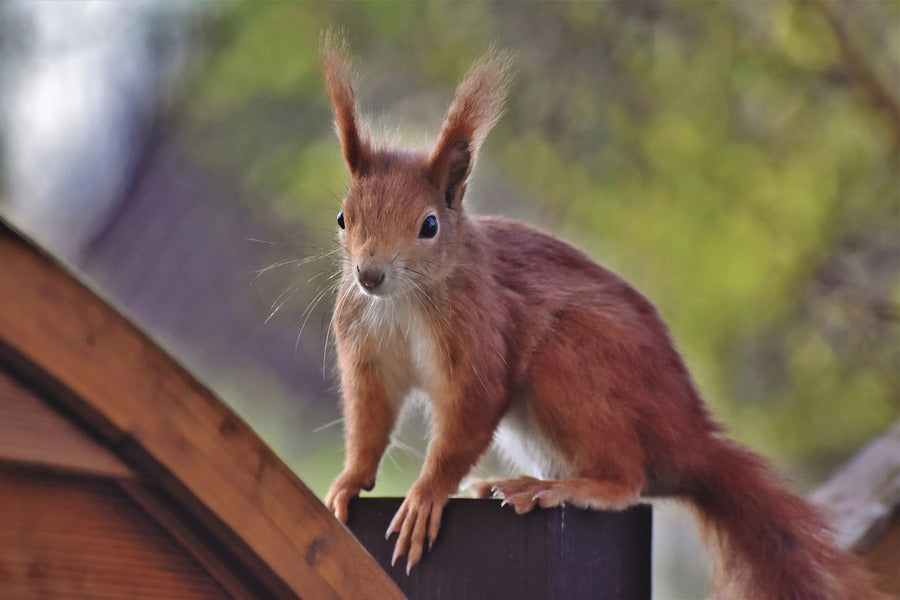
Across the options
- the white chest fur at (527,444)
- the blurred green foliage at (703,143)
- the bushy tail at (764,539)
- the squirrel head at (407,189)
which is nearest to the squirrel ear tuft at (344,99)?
the squirrel head at (407,189)

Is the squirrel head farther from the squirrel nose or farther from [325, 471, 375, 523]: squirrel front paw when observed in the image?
[325, 471, 375, 523]: squirrel front paw

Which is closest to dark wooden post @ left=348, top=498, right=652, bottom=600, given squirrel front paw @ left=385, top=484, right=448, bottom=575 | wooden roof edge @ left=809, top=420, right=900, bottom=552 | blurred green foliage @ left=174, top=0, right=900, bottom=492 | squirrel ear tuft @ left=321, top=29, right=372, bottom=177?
squirrel front paw @ left=385, top=484, right=448, bottom=575

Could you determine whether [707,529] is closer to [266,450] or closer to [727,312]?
[266,450]

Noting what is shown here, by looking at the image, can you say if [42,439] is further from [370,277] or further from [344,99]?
[344,99]

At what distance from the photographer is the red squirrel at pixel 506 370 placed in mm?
1179

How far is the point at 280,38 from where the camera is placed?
255 centimetres

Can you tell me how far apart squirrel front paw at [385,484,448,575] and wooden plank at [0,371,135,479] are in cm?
41


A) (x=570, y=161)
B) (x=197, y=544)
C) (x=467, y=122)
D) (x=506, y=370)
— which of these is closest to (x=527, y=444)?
(x=506, y=370)

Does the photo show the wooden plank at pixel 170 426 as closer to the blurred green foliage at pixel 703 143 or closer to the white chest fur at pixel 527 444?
the white chest fur at pixel 527 444

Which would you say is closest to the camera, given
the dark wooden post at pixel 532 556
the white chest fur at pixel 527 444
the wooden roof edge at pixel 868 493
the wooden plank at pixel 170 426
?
the wooden plank at pixel 170 426

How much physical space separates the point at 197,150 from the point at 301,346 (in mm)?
481

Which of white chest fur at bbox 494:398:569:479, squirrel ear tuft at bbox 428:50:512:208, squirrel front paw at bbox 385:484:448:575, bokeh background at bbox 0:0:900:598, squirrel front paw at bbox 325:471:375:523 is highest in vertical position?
bokeh background at bbox 0:0:900:598

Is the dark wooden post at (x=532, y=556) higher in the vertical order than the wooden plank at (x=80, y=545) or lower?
higher

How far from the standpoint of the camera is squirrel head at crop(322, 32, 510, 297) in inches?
46.4
